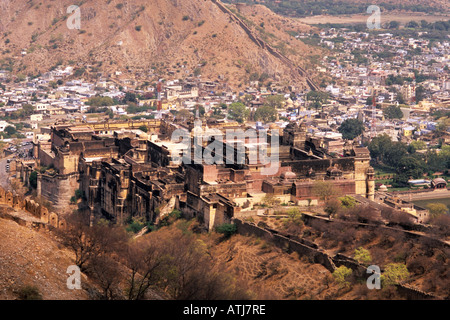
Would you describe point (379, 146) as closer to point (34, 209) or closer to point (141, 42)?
point (34, 209)

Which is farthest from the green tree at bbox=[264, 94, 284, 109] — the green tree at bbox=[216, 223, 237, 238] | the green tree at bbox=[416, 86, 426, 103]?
the green tree at bbox=[216, 223, 237, 238]

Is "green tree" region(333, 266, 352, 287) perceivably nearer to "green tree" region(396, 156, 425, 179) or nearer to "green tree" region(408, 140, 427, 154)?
"green tree" region(396, 156, 425, 179)

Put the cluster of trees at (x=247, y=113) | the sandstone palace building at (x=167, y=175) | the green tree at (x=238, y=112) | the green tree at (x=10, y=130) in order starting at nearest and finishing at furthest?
the sandstone palace building at (x=167, y=175)
the green tree at (x=10, y=130)
the green tree at (x=238, y=112)
the cluster of trees at (x=247, y=113)

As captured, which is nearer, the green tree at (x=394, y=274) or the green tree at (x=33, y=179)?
the green tree at (x=394, y=274)

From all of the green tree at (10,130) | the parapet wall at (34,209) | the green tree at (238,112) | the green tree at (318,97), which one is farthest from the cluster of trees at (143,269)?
the green tree at (318,97)

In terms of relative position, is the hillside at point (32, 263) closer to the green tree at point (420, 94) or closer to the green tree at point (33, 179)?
the green tree at point (33, 179)

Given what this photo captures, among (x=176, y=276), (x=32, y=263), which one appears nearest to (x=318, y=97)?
(x=176, y=276)
